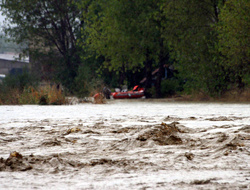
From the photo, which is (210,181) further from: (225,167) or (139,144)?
(139,144)

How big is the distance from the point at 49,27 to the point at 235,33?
64.9 ft

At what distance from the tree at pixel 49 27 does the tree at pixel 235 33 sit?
52.7 feet

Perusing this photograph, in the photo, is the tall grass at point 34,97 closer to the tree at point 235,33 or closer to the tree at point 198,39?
the tree at point 198,39

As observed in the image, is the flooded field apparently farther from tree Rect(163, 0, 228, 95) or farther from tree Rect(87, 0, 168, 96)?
tree Rect(87, 0, 168, 96)

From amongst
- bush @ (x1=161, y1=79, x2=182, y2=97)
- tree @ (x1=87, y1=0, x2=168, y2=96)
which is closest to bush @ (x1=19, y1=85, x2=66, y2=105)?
tree @ (x1=87, y1=0, x2=168, y2=96)

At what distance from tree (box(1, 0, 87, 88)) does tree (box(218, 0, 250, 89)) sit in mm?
16064

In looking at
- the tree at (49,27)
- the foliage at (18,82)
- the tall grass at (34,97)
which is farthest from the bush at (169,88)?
the tall grass at (34,97)

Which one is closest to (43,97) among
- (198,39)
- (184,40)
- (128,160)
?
(184,40)

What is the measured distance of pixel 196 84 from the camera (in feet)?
64.1

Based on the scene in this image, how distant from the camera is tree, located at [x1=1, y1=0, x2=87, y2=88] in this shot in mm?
31188

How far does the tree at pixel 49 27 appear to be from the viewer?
102ft

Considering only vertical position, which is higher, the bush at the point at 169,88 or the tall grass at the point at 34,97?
the bush at the point at 169,88

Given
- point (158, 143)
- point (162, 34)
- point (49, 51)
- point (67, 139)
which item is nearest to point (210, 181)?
point (158, 143)

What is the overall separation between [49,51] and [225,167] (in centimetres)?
3193
